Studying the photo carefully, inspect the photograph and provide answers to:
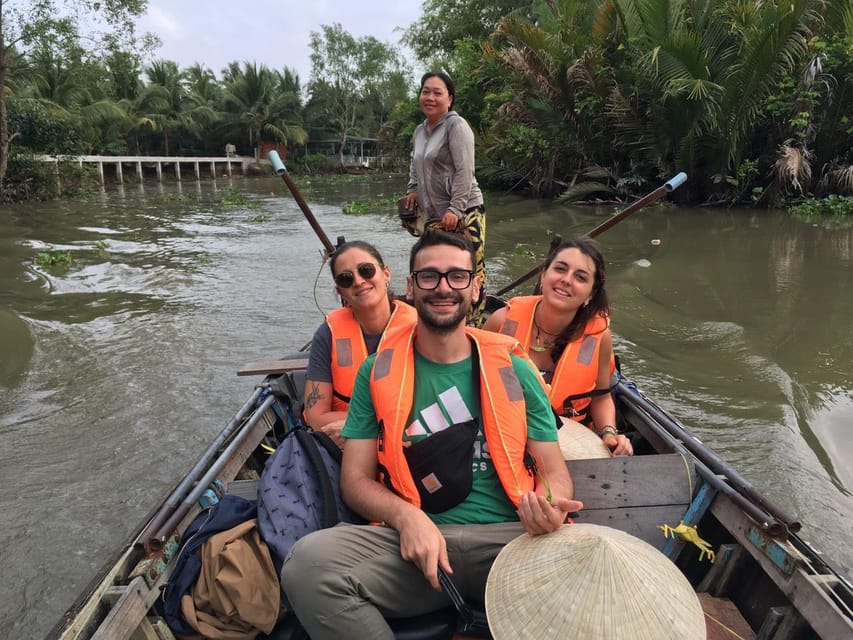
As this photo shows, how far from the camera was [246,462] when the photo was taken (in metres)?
3.19

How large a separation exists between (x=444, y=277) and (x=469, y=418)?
485 millimetres

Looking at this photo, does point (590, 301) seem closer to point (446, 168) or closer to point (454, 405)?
point (454, 405)

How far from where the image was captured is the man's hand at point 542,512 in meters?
1.71

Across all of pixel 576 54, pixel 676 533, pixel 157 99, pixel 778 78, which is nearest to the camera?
pixel 676 533

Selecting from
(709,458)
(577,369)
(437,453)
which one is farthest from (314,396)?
(709,458)

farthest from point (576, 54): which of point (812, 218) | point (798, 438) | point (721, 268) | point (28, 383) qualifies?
point (28, 383)

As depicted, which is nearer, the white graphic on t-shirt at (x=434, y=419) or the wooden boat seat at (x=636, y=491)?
the white graphic on t-shirt at (x=434, y=419)

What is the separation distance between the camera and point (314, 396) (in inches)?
114

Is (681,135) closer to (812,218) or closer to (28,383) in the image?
(812,218)

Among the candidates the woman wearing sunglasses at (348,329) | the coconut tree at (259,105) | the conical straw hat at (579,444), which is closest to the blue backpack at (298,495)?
the woman wearing sunglasses at (348,329)

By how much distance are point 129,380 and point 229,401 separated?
126cm

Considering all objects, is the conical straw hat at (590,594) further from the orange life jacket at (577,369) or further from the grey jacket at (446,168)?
the grey jacket at (446,168)

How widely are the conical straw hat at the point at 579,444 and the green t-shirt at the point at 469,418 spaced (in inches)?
21.7

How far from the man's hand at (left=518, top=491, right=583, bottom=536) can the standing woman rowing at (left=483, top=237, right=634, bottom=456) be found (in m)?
1.13
